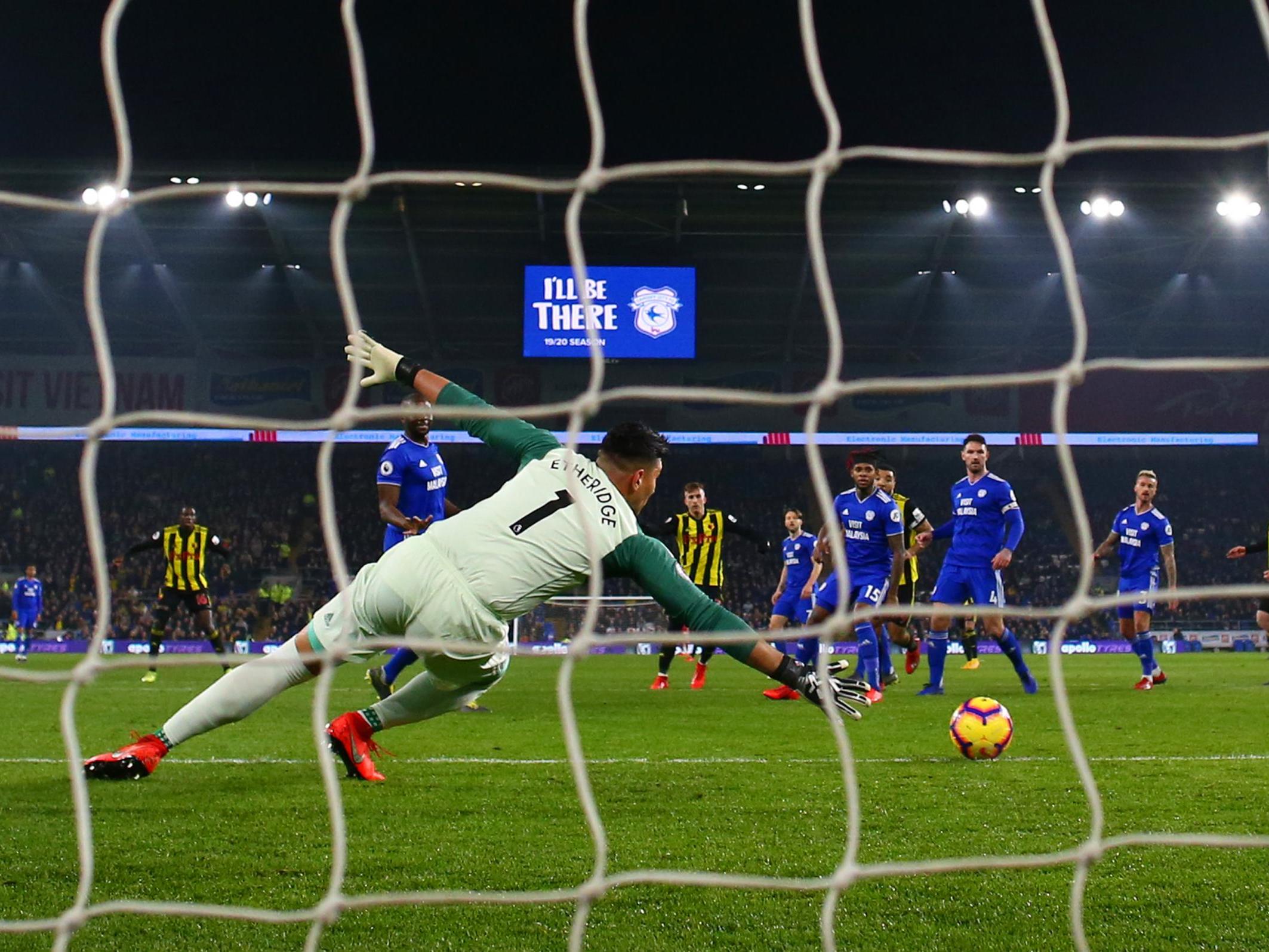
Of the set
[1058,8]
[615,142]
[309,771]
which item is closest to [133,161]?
[615,142]

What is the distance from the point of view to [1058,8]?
70.2 feet

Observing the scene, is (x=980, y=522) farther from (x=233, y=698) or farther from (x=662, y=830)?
(x=233, y=698)

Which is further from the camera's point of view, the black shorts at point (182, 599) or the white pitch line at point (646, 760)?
the black shorts at point (182, 599)

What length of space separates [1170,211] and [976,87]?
17.9 ft

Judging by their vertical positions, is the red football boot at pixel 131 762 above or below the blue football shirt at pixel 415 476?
below

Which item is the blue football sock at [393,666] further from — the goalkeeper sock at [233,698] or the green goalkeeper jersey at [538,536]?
the green goalkeeper jersey at [538,536]

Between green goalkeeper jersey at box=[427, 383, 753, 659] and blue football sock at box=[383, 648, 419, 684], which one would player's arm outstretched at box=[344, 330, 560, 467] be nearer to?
green goalkeeper jersey at box=[427, 383, 753, 659]

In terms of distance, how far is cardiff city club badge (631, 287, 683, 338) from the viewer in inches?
1064

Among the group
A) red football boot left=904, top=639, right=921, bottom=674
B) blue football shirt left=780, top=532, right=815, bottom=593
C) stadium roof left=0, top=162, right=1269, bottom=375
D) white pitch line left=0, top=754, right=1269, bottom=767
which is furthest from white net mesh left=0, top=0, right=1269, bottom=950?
stadium roof left=0, top=162, right=1269, bottom=375

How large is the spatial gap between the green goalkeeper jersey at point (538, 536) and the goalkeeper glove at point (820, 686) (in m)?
0.24

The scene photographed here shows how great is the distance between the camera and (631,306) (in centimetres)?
2697

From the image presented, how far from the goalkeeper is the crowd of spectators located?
23532 millimetres

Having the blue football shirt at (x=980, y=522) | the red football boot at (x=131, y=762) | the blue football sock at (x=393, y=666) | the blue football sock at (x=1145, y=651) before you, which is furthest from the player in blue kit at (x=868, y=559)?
the red football boot at (x=131, y=762)

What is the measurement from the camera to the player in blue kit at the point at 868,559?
31.8ft
